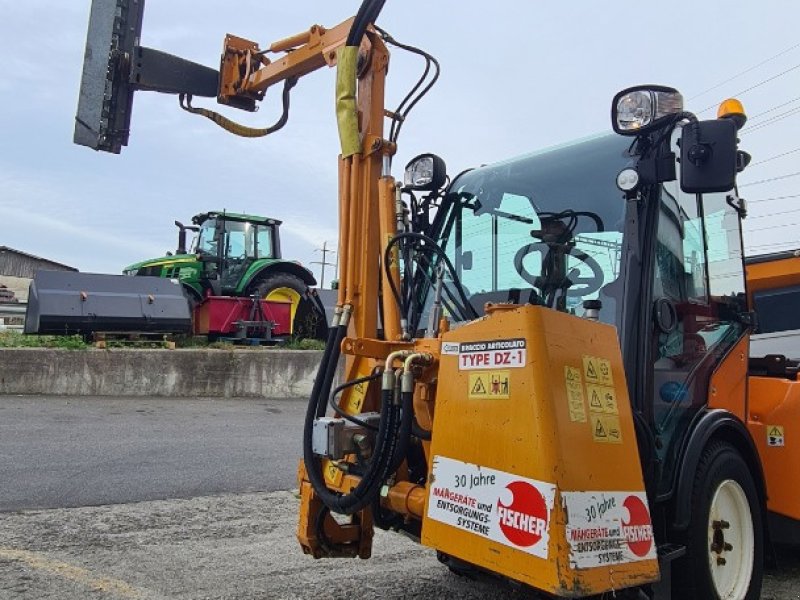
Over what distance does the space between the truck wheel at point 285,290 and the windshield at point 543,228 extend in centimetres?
1108

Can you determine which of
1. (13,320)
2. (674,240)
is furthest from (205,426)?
(13,320)

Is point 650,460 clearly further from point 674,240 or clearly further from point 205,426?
point 205,426

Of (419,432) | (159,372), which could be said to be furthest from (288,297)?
(419,432)

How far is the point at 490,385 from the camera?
249 cm

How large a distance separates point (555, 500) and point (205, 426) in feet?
24.9

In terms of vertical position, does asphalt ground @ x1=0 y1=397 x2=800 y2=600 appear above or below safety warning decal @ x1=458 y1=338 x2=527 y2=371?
below

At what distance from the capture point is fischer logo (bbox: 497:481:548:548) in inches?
87.4

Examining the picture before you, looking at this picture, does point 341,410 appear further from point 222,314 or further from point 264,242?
point 264,242

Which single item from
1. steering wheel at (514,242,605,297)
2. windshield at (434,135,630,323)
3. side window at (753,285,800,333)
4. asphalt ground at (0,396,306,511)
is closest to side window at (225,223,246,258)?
asphalt ground at (0,396,306,511)

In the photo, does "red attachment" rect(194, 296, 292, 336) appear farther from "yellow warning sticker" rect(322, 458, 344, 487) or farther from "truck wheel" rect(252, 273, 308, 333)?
"yellow warning sticker" rect(322, 458, 344, 487)

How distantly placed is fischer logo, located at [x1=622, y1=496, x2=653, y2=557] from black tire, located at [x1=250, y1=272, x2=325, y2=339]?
12636mm

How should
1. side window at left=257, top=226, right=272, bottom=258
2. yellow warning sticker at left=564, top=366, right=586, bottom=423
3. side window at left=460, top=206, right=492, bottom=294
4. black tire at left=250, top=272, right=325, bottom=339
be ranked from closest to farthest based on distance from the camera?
1. yellow warning sticker at left=564, top=366, right=586, bottom=423
2. side window at left=460, top=206, right=492, bottom=294
3. black tire at left=250, top=272, right=325, bottom=339
4. side window at left=257, top=226, right=272, bottom=258

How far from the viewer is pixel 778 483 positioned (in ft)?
12.3

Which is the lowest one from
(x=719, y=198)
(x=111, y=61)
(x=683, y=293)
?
(x=683, y=293)
